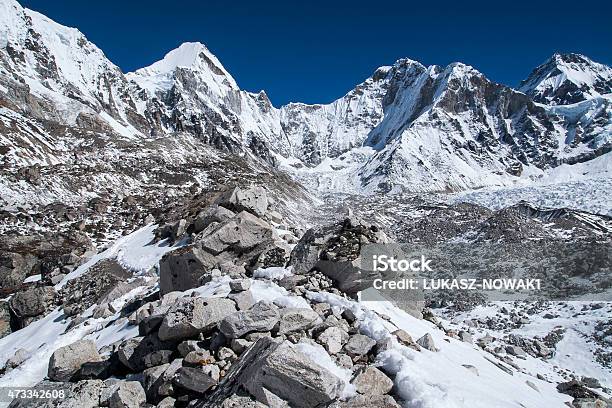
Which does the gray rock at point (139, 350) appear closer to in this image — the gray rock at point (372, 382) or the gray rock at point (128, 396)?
the gray rock at point (128, 396)

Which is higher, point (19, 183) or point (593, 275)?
point (19, 183)

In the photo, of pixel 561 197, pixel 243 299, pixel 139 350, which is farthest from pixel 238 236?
pixel 561 197

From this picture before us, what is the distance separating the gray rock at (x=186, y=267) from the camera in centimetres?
1495

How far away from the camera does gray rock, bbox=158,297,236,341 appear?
8.74 m

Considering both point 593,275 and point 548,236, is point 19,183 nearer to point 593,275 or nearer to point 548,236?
point 593,275

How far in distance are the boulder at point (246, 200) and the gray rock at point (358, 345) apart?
10.7 meters

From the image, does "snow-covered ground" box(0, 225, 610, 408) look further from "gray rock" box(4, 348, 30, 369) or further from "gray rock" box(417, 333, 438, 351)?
"gray rock" box(4, 348, 30, 369)

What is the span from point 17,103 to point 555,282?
11396cm

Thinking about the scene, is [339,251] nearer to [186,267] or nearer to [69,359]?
[186,267]

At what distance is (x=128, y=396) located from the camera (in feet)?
25.2

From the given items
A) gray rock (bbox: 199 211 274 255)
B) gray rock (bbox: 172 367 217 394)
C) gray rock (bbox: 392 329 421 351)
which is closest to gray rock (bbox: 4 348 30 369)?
gray rock (bbox: 199 211 274 255)

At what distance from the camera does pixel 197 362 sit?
26.5 feet

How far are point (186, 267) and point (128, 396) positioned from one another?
25.3ft

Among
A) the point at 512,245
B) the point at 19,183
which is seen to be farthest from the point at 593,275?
the point at 19,183
